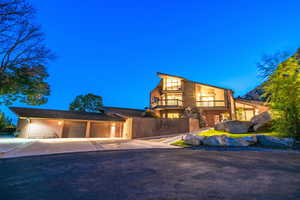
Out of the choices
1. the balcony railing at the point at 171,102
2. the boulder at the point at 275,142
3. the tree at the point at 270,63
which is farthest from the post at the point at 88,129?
the tree at the point at 270,63

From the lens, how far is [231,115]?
63.5ft

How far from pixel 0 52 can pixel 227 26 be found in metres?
81.9

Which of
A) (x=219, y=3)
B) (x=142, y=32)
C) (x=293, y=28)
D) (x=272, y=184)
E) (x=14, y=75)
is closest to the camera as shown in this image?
(x=272, y=184)

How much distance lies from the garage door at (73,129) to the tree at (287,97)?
63.2 feet

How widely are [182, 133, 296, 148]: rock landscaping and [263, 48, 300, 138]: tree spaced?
3.46ft

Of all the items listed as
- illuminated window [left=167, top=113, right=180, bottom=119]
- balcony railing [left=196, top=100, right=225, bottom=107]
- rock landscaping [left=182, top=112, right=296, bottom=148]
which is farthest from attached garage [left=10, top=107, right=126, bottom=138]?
balcony railing [left=196, top=100, right=225, bottom=107]

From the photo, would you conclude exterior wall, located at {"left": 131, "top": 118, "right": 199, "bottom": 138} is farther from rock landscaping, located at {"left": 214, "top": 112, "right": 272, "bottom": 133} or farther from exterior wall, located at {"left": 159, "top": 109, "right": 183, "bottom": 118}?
rock landscaping, located at {"left": 214, "top": 112, "right": 272, "bottom": 133}

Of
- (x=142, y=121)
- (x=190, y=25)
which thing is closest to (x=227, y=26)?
(x=190, y=25)

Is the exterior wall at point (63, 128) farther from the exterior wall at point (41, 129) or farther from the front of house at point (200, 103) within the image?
the front of house at point (200, 103)

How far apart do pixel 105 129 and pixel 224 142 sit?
577 inches

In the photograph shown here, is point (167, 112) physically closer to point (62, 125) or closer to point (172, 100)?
point (172, 100)

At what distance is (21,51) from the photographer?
11078 millimetres

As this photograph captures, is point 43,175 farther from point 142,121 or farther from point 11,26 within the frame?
point 11,26

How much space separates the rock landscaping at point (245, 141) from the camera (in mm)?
7304
